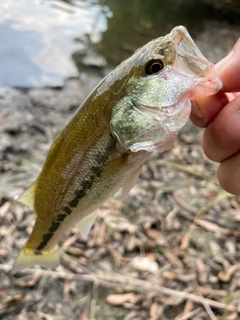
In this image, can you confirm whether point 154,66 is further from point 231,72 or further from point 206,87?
point 231,72

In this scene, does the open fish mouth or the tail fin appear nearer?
the open fish mouth

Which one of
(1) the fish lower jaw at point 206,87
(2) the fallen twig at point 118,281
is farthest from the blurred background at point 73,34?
(1) the fish lower jaw at point 206,87

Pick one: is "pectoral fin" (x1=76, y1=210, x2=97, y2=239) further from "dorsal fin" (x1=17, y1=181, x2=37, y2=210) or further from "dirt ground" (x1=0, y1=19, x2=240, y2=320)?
"dirt ground" (x1=0, y1=19, x2=240, y2=320)

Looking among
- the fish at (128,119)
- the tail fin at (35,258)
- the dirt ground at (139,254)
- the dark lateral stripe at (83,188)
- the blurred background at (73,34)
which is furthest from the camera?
the blurred background at (73,34)

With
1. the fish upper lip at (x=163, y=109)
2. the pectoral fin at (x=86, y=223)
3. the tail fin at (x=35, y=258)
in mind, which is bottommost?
the tail fin at (x=35, y=258)

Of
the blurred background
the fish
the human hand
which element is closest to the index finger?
the human hand

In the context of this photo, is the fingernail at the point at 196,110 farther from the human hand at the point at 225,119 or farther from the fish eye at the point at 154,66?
the fish eye at the point at 154,66

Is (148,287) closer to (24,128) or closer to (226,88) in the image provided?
(226,88)
